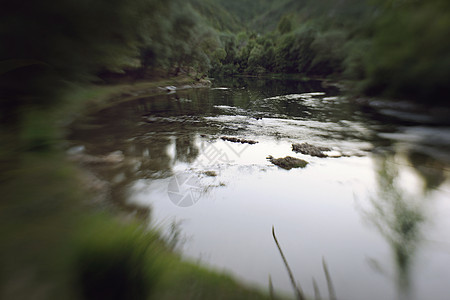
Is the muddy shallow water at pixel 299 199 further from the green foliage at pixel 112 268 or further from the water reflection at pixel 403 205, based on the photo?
the green foliage at pixel 112 268

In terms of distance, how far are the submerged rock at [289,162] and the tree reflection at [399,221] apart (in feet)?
7.28

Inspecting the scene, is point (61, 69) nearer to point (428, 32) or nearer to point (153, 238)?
point (153, 238)

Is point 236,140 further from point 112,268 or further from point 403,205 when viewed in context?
point 112,268

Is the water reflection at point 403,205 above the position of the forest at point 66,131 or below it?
below

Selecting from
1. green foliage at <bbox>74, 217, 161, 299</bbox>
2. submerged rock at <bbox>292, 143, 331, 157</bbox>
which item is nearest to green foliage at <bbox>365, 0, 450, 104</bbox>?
submerged rock at <bbox>292, 143, 331, 157</bbox>

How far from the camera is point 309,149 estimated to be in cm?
849

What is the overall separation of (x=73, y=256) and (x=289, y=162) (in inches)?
248

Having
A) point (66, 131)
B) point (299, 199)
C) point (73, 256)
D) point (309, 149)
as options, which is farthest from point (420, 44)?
point (66, 131)

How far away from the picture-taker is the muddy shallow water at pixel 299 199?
138 inches

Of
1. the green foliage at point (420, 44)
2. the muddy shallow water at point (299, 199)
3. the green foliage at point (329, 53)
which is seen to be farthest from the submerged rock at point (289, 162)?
the green foliage at point (329, 53)

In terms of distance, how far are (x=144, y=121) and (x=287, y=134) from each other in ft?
27.6

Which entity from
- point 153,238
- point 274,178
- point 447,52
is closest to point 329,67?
point 447,52

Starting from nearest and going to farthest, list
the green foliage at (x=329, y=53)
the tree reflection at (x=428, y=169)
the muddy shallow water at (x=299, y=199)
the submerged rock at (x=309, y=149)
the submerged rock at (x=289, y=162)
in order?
the muddy shallow water at (x=299, y=199), the tree reflection at (x=428, y=169), the submerged rock at (x=289, y=162), the submerged rock at (x=309, y=149), the green foliage at (x=329, y=53)

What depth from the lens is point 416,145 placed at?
9508 mm
